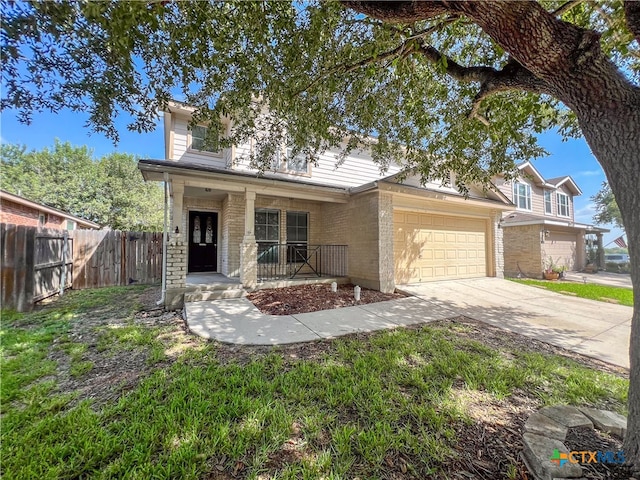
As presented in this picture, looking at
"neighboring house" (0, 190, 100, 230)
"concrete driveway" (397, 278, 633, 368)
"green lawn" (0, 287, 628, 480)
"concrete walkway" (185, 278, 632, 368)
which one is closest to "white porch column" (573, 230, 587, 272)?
"concrete driveway" (397, 278, 633, 368)

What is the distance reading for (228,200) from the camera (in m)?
8.70

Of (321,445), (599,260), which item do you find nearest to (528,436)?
(321,445)

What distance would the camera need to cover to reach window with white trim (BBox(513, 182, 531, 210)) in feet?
52.9

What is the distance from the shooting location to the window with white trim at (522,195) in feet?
52.9

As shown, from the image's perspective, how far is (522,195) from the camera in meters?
16.4

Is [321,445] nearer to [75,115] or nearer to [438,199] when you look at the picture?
[75,115]

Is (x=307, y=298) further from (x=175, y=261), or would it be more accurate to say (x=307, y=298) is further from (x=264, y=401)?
(x=264, y=401)

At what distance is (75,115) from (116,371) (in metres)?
3.65

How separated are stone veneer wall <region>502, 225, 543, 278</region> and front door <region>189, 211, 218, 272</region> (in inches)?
579

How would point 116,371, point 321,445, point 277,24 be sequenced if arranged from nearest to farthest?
point 321,445 < point 116,371 < point 277,24

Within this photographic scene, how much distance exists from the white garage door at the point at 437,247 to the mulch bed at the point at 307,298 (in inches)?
69.8
